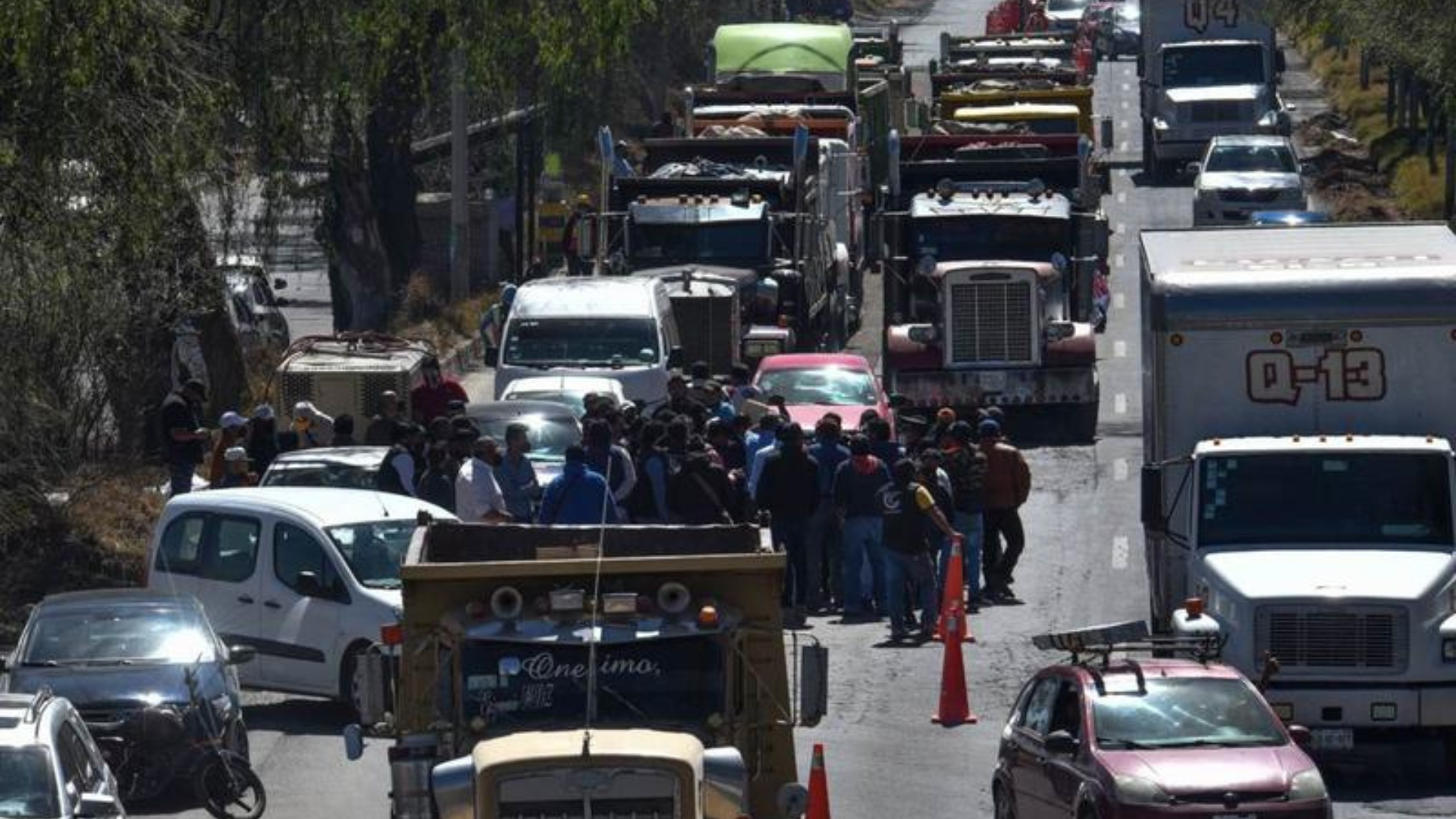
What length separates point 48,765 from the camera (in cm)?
1418

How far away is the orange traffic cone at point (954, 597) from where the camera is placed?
22.7 meters

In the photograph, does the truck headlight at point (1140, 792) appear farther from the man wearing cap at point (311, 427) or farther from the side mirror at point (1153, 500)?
the man wearing cap at point (311, 427)

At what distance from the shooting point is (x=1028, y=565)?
2794 centimetres

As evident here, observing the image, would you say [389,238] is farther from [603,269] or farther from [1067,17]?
[1067,17]

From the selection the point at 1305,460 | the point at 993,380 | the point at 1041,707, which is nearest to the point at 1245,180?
the point at 993,380

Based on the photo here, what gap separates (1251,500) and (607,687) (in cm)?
822

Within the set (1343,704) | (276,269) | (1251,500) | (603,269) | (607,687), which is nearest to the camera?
(607,687)

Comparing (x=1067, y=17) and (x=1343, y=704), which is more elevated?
(x=1067, y=17)

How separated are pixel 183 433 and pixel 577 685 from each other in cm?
1414

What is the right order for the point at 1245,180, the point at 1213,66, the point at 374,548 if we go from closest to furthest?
the point at 374,548 < the point at 1245,180 < the point at 1213,66

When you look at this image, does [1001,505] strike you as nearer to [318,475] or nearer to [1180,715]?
[318,475]

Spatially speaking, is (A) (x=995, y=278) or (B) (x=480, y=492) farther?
(A) (x=995, y=278)

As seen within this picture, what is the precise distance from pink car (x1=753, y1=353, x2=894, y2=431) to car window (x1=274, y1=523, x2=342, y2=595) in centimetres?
947

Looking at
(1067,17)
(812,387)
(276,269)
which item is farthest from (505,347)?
(1067,17)
